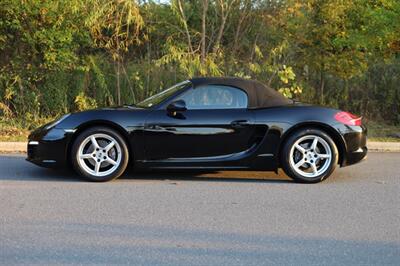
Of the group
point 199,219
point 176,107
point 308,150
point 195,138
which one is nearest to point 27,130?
point 176,107

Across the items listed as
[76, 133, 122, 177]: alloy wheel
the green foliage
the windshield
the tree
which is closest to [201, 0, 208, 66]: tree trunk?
the tree

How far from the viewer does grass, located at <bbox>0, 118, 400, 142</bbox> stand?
12108mm

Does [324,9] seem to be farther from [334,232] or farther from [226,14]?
[334,232]

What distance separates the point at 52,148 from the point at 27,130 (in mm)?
5960

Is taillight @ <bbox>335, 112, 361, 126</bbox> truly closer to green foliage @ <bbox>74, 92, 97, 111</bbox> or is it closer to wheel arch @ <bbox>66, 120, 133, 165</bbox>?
wheel arch @ <bbox>66, 120, 133, 165</bbox>

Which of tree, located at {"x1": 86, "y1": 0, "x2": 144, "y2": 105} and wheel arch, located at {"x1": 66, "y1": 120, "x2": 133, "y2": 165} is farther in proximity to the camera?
tree, located at {"x1": 86, "y1": 0, "x2": 144, "y2": 105}

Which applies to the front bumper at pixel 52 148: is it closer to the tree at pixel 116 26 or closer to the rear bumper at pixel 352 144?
the rear bumper at pixel 352 144

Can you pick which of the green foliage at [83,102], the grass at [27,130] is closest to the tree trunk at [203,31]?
the green foliage at [83,102]

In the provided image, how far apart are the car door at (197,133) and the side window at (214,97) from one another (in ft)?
0.26

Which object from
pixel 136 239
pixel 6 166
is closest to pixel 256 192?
pixel 136 239

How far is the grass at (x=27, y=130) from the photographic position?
477 inches

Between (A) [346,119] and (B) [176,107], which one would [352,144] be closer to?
(A) [346,119]

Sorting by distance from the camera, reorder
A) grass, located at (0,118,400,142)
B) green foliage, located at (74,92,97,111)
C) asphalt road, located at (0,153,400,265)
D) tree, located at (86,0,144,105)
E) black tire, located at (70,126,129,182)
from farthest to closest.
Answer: green foliage, located at (74,92,97,111)
tree, located at (86,0,144,105)
grass, located at (0,118,400,142)
black tire, located at (70,126,129,182)
asphalt road, located at (0,153,400,265)

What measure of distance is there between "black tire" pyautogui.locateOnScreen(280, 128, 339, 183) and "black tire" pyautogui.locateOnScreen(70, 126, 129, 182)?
1.97 metres
